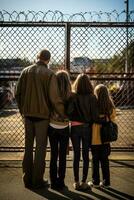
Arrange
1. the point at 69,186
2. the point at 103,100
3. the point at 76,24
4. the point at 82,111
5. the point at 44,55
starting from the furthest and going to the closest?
the point at 76,24 → the point at 69,186 → the point at 44,55 → the point at 103,100 → the point at 82,111

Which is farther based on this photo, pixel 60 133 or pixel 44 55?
pixel 44 55

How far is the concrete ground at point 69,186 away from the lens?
5686 mm

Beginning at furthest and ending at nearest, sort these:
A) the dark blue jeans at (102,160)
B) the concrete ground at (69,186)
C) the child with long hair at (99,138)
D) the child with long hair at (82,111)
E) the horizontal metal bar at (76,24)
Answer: the horizontal metal bar at (76,24), the dark blue jeans at (102,160), the child with long hair at (99,138), the child with long hair at (82,111), the concrete ground at (69,186)

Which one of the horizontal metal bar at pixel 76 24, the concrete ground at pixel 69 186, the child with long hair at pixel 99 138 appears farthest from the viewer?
the horizontal metal bar at pixel 76 24

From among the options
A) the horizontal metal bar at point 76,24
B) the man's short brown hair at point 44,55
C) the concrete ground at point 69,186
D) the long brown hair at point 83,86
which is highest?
the horizontal metal bar at point 76,24

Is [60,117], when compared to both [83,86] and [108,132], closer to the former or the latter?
[83,86]

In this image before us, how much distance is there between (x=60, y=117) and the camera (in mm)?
5863

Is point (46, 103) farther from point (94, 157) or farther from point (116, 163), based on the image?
point (116, 163)

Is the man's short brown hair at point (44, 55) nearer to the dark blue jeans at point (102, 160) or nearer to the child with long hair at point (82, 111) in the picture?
the child with long hair at point (82, 111)

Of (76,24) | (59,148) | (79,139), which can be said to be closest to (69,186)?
(59,148)

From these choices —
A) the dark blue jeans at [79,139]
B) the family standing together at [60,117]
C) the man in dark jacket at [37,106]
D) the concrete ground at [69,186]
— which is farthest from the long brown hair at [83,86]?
the concrete ground at [69,186]

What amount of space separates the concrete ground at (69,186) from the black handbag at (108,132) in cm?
77

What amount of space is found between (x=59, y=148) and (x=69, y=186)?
658mm

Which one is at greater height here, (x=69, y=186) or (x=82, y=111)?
(x=82, y=111)
